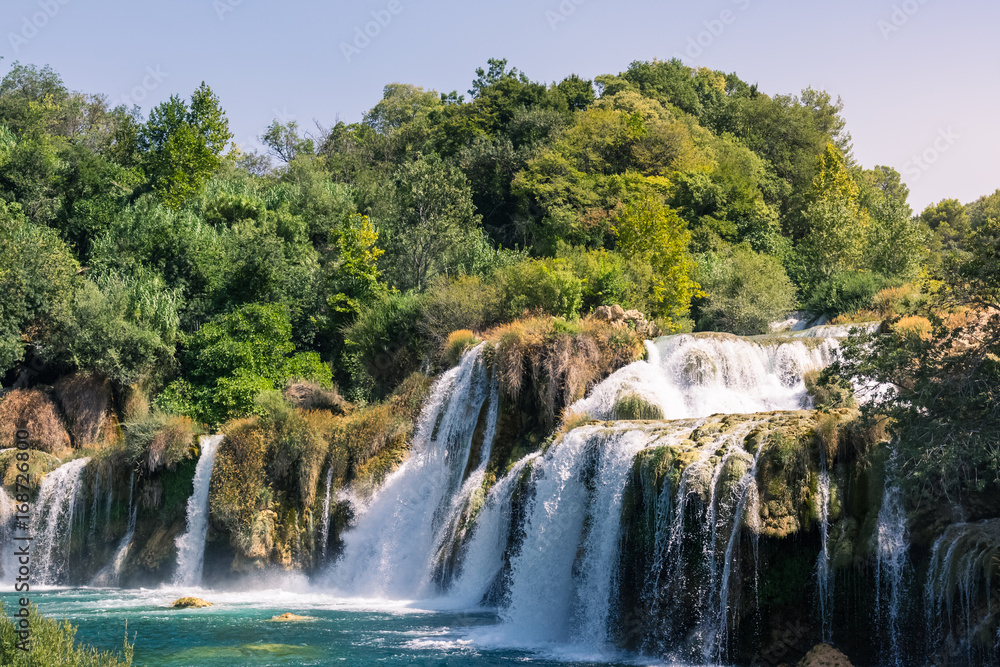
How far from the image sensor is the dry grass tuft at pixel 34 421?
97.0 ft

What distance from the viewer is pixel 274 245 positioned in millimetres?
36219

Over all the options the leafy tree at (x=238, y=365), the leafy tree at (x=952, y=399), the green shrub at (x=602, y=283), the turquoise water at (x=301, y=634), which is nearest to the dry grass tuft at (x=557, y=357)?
the green shrub at (x=602, y=283)

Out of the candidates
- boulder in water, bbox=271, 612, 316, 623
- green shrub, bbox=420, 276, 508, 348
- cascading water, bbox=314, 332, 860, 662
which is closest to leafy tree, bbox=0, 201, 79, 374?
green shrub, bbox=420, 276, 508, 348

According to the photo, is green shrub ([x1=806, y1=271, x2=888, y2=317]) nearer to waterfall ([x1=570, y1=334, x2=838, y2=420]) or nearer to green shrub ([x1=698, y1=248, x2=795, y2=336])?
green shrub ([x1=698, y1=248, x2=795, y2=336])

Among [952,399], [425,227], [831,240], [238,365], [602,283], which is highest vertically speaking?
[831,240]

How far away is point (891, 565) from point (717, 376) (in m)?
10.3

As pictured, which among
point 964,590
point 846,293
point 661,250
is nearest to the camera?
point 964,590

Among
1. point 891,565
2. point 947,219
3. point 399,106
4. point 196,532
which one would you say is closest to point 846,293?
point 891,565

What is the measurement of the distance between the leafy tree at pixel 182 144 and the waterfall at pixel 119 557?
18497 mm

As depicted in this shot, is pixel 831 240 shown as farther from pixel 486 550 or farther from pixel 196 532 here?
pixel 196 532

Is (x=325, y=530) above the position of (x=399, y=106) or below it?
below

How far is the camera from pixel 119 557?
26219 mm

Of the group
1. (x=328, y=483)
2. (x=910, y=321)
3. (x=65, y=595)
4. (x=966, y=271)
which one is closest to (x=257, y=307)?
(x=328, y=483)

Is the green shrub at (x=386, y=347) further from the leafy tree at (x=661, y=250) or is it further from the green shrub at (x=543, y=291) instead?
the leafy tree at (x=661, y=250)
